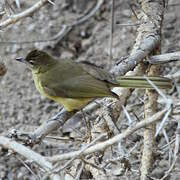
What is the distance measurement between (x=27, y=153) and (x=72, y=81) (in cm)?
188

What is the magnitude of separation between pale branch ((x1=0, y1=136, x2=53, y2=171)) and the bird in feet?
4.51

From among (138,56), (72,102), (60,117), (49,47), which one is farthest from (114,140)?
(49,47)

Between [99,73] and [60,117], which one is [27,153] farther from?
[99,73]

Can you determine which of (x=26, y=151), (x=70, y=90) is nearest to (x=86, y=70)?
(x=70, y=90)

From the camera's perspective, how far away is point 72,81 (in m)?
4.52

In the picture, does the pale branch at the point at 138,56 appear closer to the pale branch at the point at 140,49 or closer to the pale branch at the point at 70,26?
the pale branch at the point at 140,49

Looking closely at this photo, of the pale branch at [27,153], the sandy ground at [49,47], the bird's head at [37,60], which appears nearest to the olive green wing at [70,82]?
the bird's head at [37,60]

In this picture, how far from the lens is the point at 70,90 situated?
4.49m

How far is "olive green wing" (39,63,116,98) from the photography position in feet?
14.4

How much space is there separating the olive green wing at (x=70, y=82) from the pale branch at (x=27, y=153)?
1.60 m

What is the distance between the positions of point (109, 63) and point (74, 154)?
4.05 metres

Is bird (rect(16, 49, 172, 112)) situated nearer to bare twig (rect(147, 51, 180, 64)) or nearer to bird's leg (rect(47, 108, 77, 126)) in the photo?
bird's leg (rect(47, 108, 77, 126))

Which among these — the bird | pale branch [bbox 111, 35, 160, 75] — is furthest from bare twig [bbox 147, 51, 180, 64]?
the bird

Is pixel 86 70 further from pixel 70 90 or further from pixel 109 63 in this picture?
pixel 109 63
